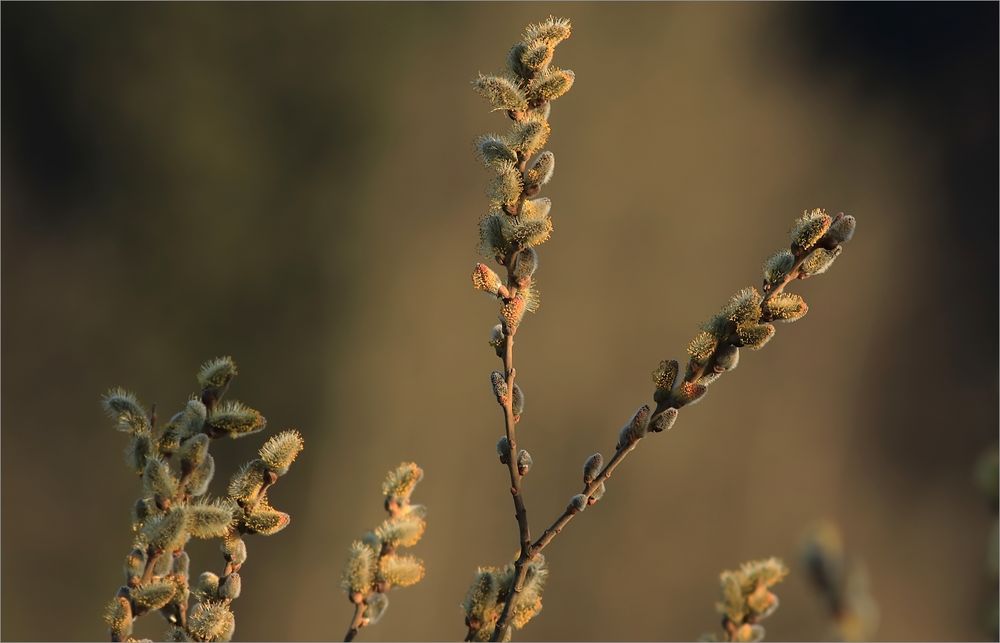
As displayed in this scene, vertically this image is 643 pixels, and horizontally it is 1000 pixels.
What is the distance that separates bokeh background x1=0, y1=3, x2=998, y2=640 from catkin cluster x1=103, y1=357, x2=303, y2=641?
7.64ft

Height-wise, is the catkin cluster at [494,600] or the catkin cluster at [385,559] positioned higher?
the catkin cluster at [385,559]

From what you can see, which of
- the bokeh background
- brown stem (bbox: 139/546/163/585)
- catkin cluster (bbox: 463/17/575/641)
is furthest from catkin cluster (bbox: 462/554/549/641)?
the bokeh background

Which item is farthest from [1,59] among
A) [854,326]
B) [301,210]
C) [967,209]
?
[967,209]

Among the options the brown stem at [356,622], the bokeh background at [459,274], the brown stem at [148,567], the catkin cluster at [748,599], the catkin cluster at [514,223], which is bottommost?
the catkin cluster at [748,599]

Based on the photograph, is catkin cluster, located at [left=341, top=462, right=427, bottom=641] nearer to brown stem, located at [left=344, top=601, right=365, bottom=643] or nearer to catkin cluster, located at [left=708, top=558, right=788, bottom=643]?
brown stem, located at [left=344, top=601, right=365, bottom=643]

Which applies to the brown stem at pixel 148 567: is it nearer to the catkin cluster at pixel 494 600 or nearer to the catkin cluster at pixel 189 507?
the catkin cluster at pixel 189 507

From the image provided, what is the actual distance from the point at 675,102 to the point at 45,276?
2081mm

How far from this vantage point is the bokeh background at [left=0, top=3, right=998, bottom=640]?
9.43ft

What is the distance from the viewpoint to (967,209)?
3.30 metres

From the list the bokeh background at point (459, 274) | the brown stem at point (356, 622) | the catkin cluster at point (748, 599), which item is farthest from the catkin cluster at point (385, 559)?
the bokeh background at point (459, 274)

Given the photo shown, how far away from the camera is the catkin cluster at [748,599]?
37cm

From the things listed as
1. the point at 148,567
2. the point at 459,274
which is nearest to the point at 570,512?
the point at 148,567

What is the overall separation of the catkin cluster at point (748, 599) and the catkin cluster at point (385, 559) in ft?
0.41

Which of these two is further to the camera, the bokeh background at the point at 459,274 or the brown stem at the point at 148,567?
the bokeh background at the point at 459,274
